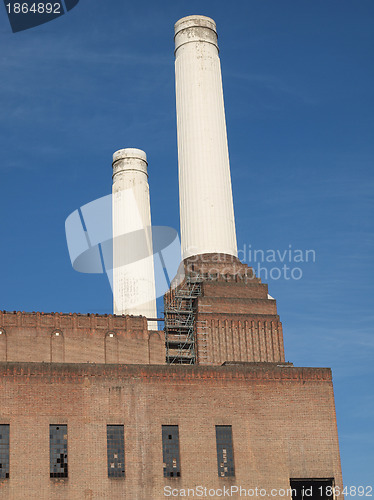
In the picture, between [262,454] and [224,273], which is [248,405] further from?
[224,273]

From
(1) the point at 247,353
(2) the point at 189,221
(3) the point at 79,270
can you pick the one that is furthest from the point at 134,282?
(1) the point at 247,353

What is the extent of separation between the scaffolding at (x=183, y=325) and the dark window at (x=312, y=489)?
10046 mm

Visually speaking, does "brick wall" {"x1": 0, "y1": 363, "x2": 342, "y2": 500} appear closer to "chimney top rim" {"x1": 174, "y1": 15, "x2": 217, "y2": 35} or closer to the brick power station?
the brick power station

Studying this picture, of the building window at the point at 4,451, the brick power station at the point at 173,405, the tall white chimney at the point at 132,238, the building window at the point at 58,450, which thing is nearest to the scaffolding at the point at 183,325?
the brick power station at the point at 173,405

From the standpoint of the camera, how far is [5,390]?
39562 millimetres

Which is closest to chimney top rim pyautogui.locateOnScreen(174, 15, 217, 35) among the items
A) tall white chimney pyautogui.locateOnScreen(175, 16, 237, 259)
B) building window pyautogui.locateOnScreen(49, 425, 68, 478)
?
tall white chimney pyautogui.locateOnScreen(175, 16, 237, 259)

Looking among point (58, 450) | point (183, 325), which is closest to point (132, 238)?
point (183, 325)

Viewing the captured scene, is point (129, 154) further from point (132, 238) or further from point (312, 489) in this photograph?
point (312, 489)

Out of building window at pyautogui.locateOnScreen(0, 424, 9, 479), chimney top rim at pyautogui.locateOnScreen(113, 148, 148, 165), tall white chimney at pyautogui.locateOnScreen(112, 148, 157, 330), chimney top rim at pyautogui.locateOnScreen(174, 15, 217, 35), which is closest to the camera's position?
building window at pyautogui.locateOnScreen(0, 424, 9, 479)

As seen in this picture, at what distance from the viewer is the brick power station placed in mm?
39219

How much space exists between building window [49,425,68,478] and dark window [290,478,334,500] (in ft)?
37.1

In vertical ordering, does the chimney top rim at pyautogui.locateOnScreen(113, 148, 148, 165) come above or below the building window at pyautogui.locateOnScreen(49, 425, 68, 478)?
above

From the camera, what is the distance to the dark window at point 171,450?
4028cm

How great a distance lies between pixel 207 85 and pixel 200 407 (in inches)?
990
